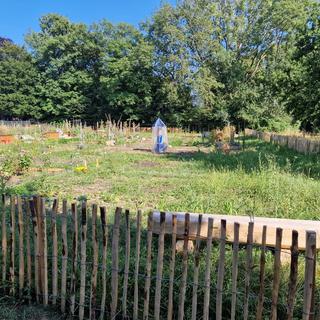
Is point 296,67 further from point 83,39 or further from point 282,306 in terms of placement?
point 83,39

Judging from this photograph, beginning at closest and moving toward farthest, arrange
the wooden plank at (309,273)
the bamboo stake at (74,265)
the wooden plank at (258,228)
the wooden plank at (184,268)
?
the wooden plank at (309,273) → the wooden plank at (184,268) → the bamboo stake at (74,265) → the wooden plank at (258,228)

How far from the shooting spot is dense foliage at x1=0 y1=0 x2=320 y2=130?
3538cm

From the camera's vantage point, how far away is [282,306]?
302cm

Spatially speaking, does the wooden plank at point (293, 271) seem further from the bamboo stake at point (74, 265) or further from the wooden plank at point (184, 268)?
the bamboo stake at point (74, 265)

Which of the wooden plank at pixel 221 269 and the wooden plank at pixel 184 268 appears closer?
the wooden plank at pixel 221 269

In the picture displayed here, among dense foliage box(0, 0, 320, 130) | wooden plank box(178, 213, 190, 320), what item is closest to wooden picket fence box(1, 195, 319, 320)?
wooden plank box(178, 213, 190, 320)

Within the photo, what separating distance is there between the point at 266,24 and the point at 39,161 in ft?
99.7

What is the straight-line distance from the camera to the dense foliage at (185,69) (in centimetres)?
3538

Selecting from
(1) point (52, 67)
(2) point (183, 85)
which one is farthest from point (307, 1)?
(1) point (52, 67)

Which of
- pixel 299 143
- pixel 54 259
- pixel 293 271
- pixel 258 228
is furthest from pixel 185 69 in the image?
pixel 293 271

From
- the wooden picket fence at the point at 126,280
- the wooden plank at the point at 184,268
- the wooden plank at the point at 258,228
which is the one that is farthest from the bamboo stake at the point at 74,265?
the wooden plank at the point at 258,228

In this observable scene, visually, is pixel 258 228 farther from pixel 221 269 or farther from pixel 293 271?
pixel 293 271

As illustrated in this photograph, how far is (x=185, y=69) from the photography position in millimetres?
35500

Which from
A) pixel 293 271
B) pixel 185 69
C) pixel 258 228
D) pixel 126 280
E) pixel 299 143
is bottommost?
pixel 126 280
